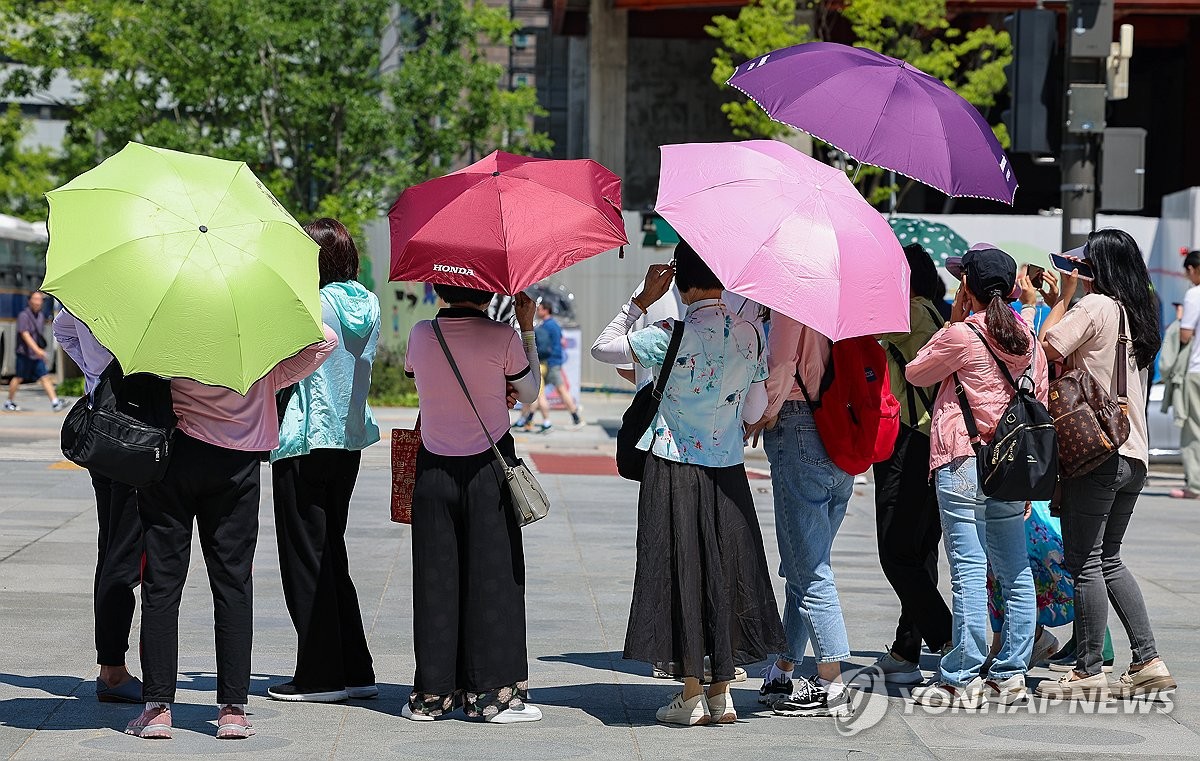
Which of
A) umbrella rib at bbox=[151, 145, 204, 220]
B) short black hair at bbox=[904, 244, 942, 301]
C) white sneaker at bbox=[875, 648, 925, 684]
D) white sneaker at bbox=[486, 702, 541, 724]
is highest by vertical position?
umbrella rib at bbox=[151, 145, 204, 220]

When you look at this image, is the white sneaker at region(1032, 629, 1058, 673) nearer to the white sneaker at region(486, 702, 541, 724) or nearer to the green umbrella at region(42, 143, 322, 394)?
the white sneaker at region(486, 702, 541, 724)

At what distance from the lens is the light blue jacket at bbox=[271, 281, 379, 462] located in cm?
619

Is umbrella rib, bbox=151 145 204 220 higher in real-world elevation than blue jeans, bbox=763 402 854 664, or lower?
higher

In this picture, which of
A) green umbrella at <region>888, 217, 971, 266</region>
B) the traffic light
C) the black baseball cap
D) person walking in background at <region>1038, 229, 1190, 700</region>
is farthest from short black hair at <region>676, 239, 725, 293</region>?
green umbrella at <region>888, 217, 971, 266</region>

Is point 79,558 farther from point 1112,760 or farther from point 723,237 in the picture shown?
point 1112,760

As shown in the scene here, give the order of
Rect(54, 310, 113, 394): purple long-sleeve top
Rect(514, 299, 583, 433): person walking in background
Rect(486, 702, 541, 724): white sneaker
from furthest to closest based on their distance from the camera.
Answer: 1. Rect(514, 299, 583, 433): person walking in background
2. Rect(486, 702, 541, 724): white sneaker
3. Rect(54, 310, 113, 394): purple long-sleeve top

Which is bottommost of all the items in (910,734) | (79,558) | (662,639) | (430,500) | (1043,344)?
(79,558)

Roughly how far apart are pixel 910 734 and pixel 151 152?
3461 mm

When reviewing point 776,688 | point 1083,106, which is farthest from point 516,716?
point 1083,106

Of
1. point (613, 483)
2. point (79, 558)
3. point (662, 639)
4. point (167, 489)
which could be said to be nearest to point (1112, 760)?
point (662, 639)

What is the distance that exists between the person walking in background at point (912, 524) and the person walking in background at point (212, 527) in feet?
8.55

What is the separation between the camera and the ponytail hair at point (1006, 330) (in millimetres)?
6172

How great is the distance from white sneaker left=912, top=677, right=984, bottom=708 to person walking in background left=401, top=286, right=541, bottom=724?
5.33 feet

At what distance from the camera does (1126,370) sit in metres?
6.64
